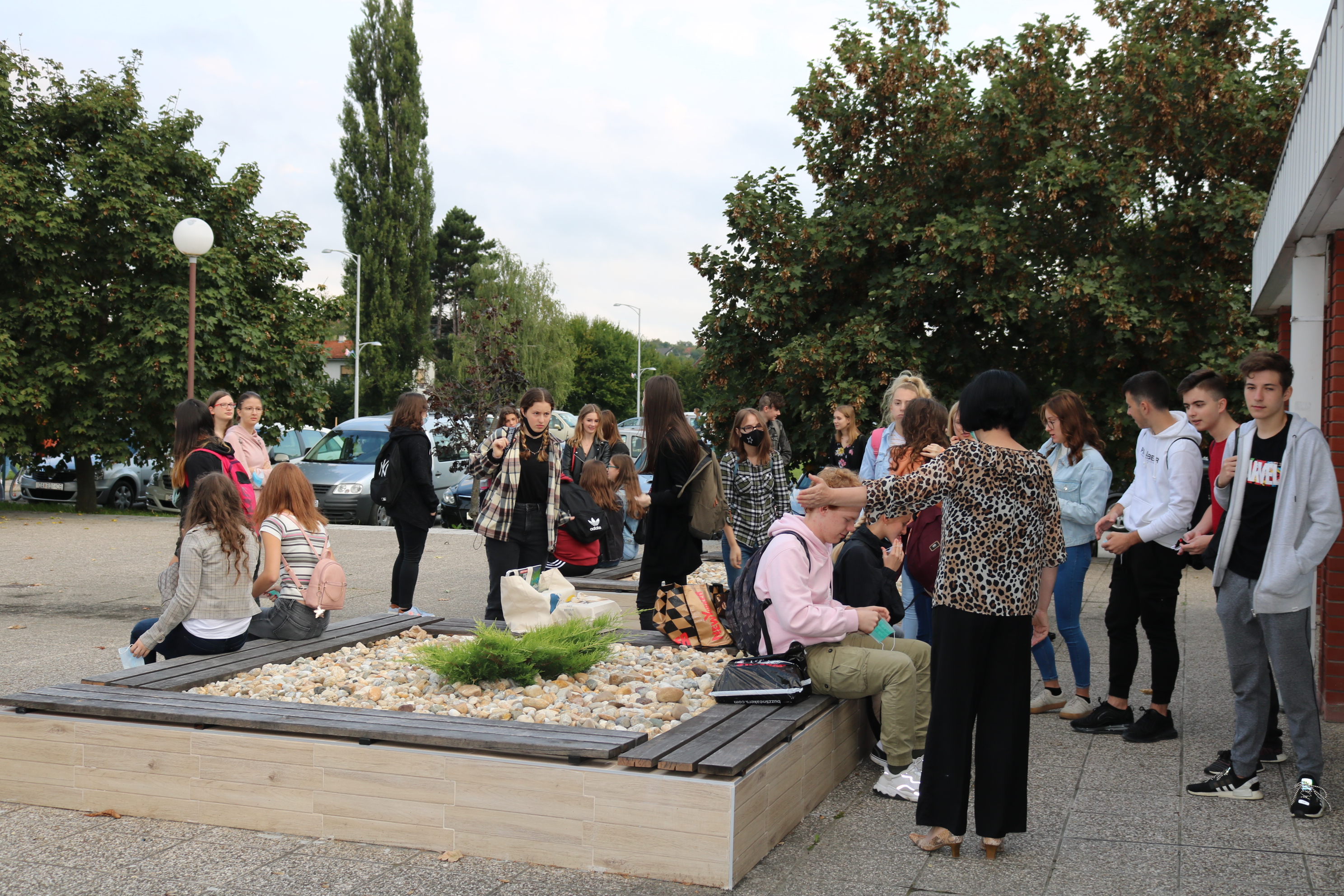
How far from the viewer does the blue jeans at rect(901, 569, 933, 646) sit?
647 cm

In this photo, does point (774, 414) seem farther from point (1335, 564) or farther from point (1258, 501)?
point (1258, 501)

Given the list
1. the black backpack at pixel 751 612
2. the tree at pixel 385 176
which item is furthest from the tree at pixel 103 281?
the tree at pixel 385 176

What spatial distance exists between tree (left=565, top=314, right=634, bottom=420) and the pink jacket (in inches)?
3639

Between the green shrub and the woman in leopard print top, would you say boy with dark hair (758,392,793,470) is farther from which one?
the woman in leopard print top

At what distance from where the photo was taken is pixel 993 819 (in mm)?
4176

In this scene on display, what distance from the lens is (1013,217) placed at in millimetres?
15305

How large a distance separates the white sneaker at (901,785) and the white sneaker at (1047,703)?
1867 millimetres

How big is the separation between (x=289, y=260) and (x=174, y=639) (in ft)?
60.3

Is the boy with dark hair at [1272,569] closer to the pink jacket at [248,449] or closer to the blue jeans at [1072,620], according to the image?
the blue jeans at [1072,620]

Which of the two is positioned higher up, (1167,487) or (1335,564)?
(1167,487)

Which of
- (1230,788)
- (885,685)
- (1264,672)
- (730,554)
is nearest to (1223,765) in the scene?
(1230,788)

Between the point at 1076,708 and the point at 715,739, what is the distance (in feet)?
9.92

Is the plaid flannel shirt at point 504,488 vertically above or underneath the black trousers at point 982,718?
above

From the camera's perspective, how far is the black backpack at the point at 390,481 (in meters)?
8.61
